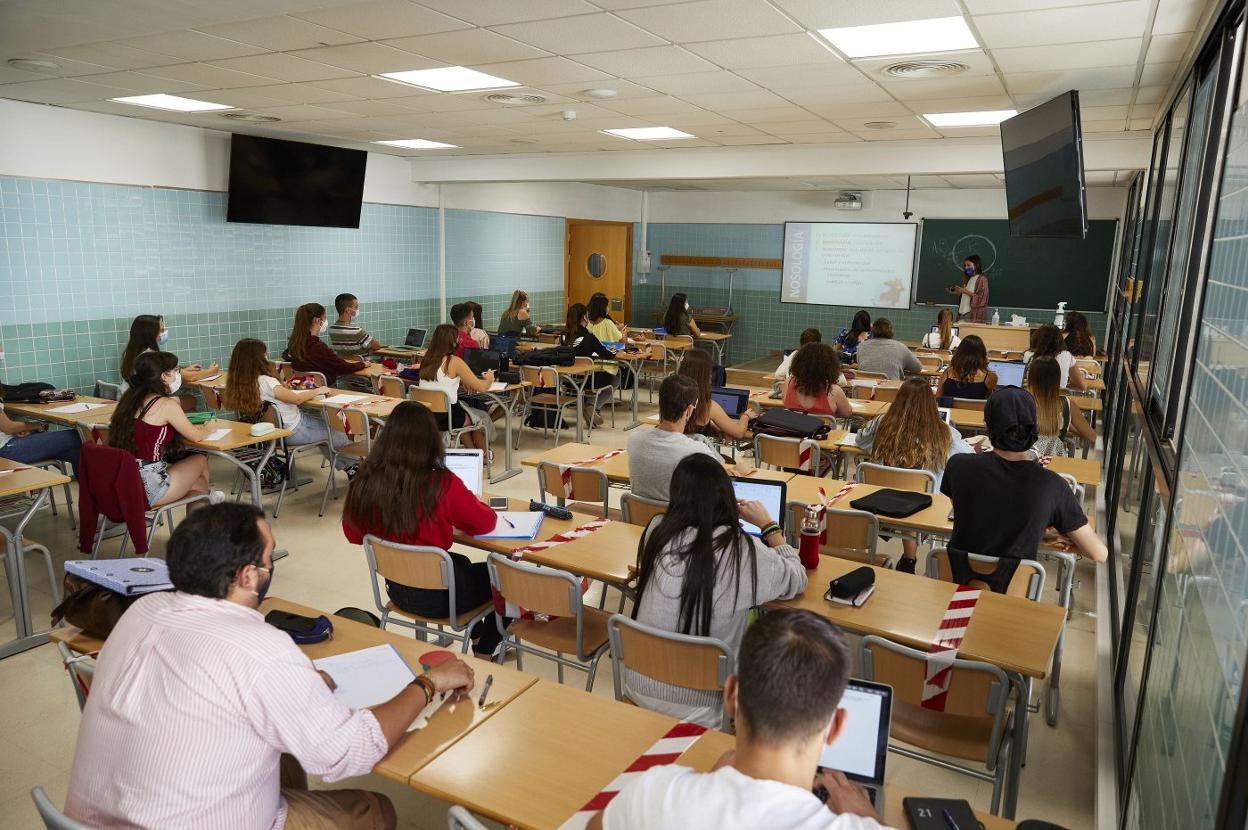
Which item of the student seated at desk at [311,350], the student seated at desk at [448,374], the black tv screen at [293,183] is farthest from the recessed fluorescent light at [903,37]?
the black tv screen at [293,183]

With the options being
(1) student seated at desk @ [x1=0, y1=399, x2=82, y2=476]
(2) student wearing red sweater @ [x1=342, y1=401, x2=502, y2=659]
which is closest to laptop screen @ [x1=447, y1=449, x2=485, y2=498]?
(2) student wearing red sweater @ [x1=342, y1=401, x2=502, y2=659]

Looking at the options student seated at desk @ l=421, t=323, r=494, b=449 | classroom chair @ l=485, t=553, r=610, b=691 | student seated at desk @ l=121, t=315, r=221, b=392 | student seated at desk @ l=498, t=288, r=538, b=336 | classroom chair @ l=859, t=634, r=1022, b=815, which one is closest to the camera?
classroom chair @ l=859, t=634, r=1022, b=815

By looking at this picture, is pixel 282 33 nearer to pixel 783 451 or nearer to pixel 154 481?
pixel 154 481

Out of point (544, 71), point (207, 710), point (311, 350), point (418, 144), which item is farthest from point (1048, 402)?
point (418, 144)

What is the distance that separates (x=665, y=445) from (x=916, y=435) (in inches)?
60.3

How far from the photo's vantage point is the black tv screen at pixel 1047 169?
14.0 ft

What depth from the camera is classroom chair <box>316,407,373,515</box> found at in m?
5.82

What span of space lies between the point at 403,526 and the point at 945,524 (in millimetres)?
2340

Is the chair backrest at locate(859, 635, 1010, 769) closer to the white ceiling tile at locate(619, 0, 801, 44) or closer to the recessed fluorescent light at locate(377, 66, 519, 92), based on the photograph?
the white ceiling tile at locate(619, 0, 801, 44)

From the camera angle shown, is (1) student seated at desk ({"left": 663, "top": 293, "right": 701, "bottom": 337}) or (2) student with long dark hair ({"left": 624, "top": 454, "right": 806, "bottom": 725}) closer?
(2) student with long dark hair ({"left": 624, "top": 454, "right": 806, "bottom": 725})

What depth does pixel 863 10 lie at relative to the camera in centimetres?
351

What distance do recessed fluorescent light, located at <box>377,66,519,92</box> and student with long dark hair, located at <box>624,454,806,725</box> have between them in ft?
11.1

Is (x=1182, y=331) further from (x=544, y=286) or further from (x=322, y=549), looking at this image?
(x=544, y=286)

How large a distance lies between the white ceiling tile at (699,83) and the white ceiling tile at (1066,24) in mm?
1444
